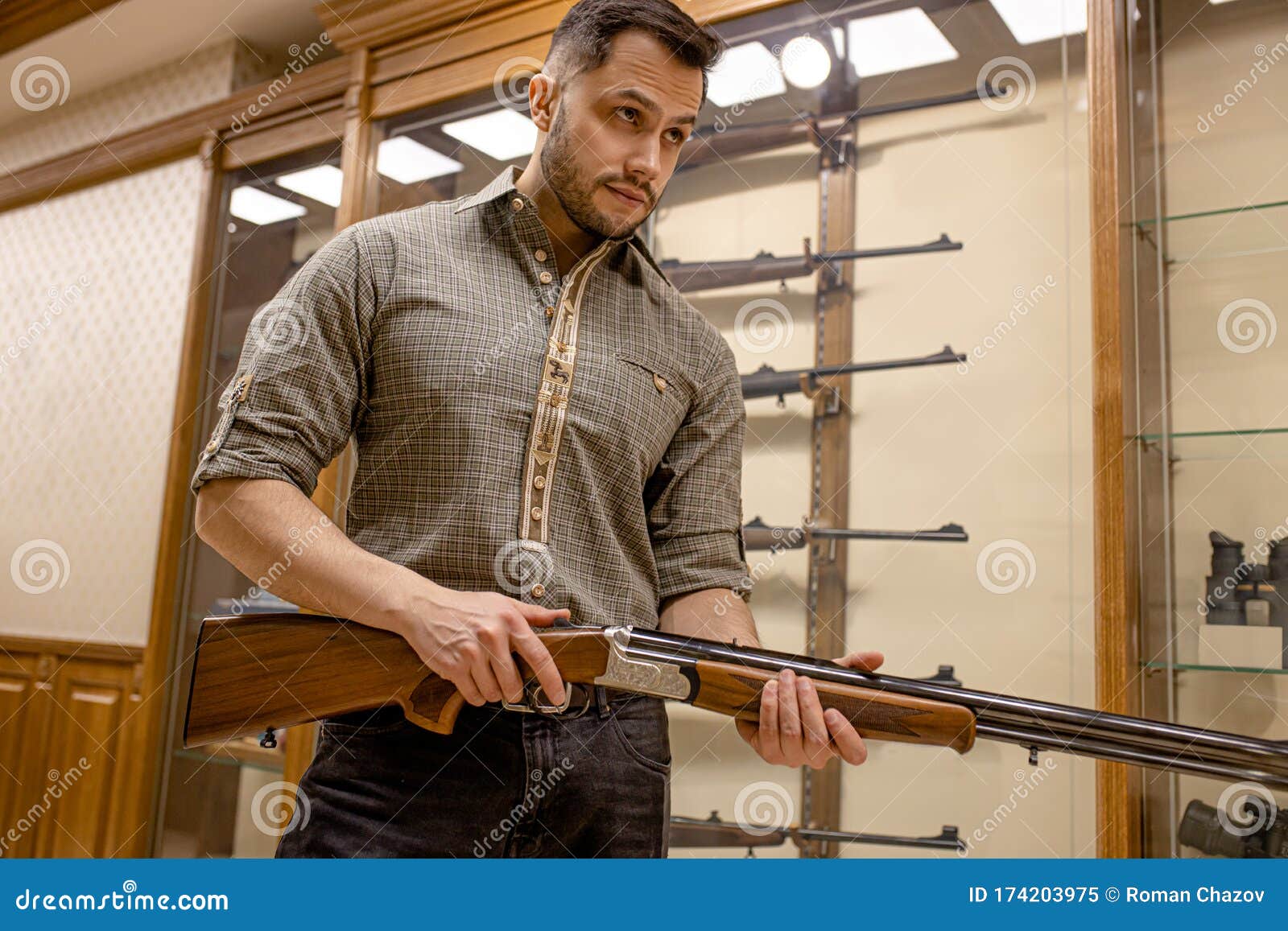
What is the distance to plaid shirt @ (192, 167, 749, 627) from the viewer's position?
3.22 feet

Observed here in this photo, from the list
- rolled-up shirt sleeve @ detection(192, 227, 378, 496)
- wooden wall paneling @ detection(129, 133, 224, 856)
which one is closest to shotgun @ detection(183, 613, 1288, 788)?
rolled-up shirt sleeve @ detection(192, 227, 378, 496)

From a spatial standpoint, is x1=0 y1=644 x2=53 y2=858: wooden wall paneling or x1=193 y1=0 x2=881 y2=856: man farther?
x1=0 y1=644 x2=53 y2=858: wooden wall paneling

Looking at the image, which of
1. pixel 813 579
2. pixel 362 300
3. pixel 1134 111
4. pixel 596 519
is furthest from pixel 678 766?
pixel 1134 111

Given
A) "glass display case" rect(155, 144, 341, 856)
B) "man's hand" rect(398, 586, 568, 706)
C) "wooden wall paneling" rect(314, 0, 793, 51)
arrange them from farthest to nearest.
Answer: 1. "glass display case" rect(155, 144, 341, 856)
2. "wooden wall paneling" rect(314, 0, 793, 51)
3. "man's hand" rect(398, 586, 568, 706)

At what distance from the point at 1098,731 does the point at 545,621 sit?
0.56 metres

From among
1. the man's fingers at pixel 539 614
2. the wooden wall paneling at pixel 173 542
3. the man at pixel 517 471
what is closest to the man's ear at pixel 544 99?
the man at pixel 517 471

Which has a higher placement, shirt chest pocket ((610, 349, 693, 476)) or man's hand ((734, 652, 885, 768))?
shirt chest pocket ((610, 349, 693, 476))

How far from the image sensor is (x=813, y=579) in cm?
197

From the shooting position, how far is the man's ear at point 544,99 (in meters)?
1.21

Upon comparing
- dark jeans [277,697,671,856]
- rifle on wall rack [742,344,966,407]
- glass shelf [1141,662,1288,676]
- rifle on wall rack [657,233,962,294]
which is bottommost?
dark jeans [277,697,671,856]

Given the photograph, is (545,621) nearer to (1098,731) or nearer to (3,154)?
(1098,731)

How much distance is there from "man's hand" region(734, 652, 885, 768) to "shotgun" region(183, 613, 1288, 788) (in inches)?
0.5

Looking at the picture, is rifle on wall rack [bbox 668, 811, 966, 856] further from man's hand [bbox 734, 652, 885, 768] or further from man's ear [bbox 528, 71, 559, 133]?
man's ear [bbox 528, 71, 559, 133]

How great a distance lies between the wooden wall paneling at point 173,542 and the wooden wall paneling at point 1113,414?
2307 millimetres
